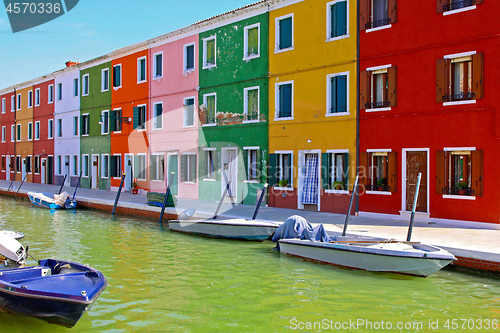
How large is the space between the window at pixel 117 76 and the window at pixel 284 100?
42.7 ft

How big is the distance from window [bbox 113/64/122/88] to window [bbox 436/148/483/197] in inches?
792

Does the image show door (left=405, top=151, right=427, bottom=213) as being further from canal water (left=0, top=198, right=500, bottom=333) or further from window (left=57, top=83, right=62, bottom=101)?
window (left=57, top=83, right=62, bottom=101)

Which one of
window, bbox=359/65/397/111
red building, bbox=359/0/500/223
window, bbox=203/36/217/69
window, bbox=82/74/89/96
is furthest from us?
window, bbox=82/74/89/96

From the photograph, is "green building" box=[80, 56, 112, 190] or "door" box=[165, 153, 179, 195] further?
"green building" box=[80, 56, 112, 190]

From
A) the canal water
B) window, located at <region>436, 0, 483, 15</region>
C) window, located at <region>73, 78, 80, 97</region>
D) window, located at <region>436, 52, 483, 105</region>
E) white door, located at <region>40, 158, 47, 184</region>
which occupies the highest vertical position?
window, located at <region>73, 78, 80, 97</region>

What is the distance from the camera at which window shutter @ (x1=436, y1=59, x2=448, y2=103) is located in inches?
522

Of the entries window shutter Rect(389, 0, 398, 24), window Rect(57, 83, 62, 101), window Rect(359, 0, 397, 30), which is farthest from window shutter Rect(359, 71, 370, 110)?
window Rect(57, 83, 62, 101)

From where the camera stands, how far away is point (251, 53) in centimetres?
1938

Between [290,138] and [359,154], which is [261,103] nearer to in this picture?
[290,138]

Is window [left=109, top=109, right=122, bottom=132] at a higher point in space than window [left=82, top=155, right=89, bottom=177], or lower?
higher

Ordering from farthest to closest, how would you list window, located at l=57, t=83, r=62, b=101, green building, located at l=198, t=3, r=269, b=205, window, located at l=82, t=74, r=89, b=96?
1. window, located at l=57, t=83, r=62, b=101
2. window, located at l=82, t=74, r=89, b=96
3. green building, located at l=198, t=3, r=269, b=205

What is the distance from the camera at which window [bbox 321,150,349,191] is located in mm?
15750

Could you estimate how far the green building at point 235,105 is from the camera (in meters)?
18.8

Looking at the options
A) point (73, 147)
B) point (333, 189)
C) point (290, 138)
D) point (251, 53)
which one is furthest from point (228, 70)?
point (73, 147)
